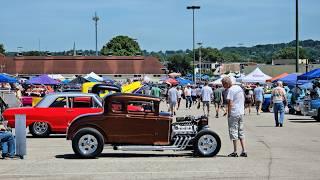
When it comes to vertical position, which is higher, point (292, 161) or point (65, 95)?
point (65, 95)

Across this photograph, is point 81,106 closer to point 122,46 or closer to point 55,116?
point 55,116

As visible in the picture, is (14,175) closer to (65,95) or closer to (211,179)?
(211,179)

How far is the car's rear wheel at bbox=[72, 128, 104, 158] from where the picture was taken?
A: 13375 millimetres

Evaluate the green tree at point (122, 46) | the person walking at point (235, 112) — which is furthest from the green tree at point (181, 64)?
the person walking at point (235, 112)

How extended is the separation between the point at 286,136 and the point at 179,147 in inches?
255

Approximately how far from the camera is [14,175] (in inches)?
438

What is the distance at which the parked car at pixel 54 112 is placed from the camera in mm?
19188

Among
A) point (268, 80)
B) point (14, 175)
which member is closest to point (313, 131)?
point (14, 175)

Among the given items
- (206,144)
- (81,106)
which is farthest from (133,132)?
(81,106)

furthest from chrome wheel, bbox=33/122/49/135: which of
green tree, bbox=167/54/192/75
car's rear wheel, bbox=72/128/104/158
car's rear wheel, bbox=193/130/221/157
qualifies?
green tree, bbox=167/54/192/75

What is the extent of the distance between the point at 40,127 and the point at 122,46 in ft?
397

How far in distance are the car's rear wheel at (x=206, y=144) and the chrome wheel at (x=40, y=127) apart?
7.19m

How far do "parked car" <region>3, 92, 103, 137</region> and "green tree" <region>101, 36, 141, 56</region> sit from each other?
11823 cm

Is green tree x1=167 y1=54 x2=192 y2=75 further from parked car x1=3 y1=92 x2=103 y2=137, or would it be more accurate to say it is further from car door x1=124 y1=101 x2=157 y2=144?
car door x1=124 y1=101 x2=157 y2=144
